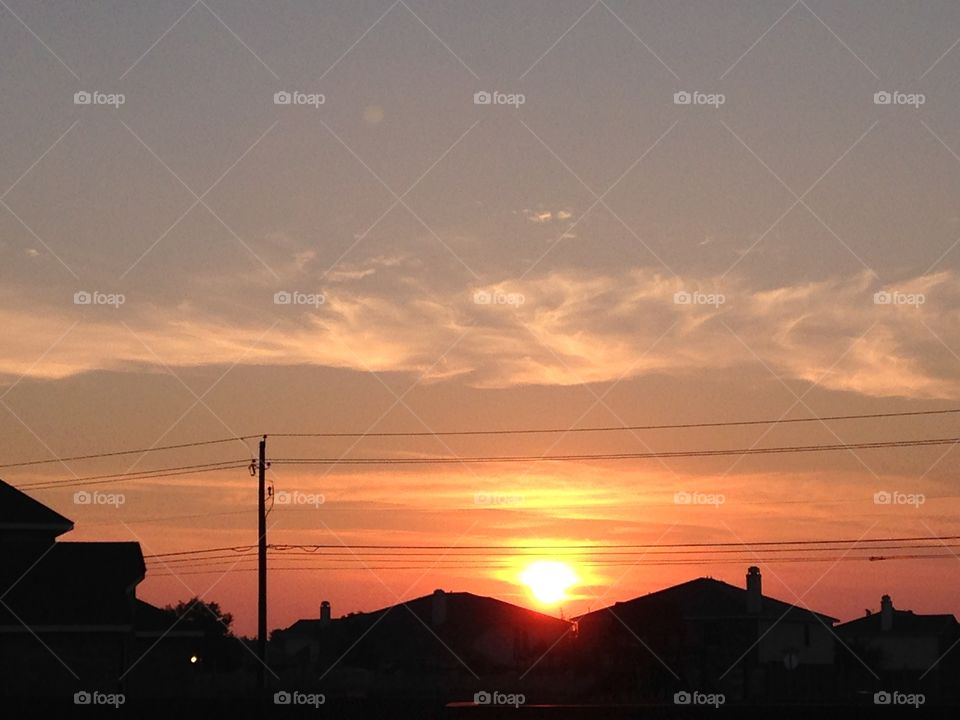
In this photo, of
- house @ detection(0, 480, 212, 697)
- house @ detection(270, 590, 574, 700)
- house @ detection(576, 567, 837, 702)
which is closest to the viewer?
house @ detection(0, 480, 212, 697)

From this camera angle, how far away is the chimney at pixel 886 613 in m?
94.4

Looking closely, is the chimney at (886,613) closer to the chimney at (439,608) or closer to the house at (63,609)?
the chimney at (439,608)

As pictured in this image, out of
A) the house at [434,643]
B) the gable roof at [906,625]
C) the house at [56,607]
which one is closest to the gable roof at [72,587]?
the house at [56,607]

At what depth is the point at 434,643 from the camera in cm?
7912

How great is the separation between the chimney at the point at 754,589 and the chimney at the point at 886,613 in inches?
802

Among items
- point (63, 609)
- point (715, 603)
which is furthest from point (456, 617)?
point (63, 609)

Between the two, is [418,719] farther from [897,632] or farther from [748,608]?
[897,632]

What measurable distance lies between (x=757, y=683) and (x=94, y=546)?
122 feet

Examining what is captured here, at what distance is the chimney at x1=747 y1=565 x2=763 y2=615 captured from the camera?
7750 cm

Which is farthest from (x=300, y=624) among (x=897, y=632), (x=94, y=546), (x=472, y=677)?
(x=94, y=546)

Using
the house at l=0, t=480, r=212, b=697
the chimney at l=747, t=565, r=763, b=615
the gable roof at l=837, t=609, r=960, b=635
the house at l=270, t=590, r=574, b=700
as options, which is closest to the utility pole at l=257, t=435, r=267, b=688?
the house at l=0, t=480, r=212, b=697

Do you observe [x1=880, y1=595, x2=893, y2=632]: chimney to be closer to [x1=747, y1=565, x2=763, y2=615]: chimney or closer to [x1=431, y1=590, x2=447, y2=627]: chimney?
[x1=747, y1=565, x2=763, y2=615]: chimney

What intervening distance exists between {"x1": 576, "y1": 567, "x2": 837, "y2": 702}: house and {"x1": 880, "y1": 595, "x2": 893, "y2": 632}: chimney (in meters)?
11.3

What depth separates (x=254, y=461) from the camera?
5278 centimetres
